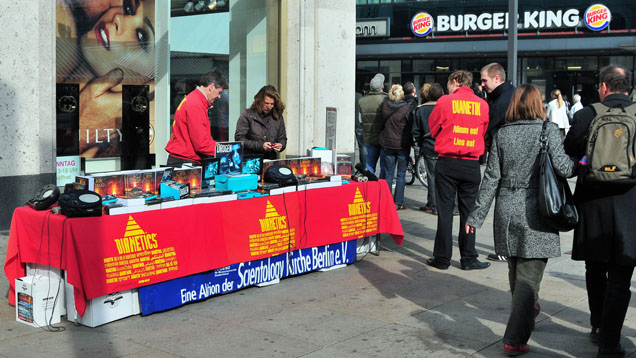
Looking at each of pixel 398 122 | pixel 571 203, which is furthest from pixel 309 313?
pixel 398 122

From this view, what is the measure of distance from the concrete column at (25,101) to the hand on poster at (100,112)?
75 cm

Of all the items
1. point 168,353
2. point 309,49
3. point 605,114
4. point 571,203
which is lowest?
point 168,353

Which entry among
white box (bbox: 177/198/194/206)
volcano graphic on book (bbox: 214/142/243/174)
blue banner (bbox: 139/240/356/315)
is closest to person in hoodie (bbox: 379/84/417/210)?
blue banner (bbox: 139/240/356/315)

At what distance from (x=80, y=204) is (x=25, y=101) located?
3.97 m

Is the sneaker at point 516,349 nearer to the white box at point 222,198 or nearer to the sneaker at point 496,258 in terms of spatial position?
the white box at point 222,198

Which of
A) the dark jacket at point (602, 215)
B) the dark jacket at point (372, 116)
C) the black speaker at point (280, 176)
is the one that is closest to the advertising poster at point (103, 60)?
the dark jacket at point (372, 116)

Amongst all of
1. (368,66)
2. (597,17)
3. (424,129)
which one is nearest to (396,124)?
(424,129)

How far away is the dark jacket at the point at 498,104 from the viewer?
26.5ft

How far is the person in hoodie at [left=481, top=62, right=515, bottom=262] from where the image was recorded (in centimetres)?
778

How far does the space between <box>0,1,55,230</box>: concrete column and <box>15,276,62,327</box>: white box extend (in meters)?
3.46

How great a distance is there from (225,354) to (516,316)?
6.44 ft

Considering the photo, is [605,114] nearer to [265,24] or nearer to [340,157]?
[340,157]

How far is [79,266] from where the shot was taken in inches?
224

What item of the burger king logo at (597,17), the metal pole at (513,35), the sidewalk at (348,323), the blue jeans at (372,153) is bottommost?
the sidewalk at (348,323)
